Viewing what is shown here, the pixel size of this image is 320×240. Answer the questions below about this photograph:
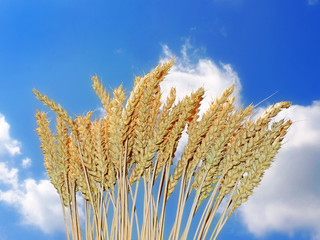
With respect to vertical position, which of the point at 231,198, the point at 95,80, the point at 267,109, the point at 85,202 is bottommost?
the point at 231,198

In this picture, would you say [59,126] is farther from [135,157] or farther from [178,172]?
[178,172]

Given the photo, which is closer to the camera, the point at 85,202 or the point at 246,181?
the point at 246,181

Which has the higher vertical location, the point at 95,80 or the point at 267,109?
the point at 95,80

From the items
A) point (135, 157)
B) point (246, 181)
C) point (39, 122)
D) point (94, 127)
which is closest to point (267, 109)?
point (246, 181)

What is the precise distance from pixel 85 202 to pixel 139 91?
79 centimetres

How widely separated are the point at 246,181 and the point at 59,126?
1220 millimetres

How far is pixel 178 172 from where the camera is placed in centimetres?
236

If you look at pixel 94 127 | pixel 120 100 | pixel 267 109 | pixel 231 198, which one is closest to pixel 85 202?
pixel 94 127

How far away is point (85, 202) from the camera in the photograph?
242 cm

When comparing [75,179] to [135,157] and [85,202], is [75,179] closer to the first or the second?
[85,202]

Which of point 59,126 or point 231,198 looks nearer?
point 231,198

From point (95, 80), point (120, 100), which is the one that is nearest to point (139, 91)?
point (120, 100)

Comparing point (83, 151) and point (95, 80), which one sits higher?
point (95, 80)

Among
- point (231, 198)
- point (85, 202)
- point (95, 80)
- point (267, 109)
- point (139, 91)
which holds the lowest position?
point (231, 198)
